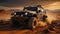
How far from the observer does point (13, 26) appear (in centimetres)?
1079

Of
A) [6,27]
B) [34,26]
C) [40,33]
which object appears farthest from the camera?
[6,27]

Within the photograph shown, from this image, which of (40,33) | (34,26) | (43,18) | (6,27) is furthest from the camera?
(43,18)

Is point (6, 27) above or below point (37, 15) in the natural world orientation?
below

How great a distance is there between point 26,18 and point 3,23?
7.76 feet

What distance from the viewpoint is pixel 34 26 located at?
32.5 ft

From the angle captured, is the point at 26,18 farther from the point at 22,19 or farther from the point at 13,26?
the point at 13,26

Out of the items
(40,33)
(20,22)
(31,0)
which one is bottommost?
(40,33)

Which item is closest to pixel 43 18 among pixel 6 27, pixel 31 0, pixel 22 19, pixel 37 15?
pixel 37 15

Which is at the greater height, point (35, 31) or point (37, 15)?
point (37, 15)

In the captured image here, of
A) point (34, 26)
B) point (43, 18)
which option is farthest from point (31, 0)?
point (34, 26)

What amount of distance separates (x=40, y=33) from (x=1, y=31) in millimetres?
2465

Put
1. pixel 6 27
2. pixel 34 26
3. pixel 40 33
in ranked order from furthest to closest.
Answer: pixel 6 27 → pixel 34 26 → pixel 40 33

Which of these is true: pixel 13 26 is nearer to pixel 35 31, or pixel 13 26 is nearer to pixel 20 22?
pixel 20 22

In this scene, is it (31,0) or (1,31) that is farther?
(31,0)
